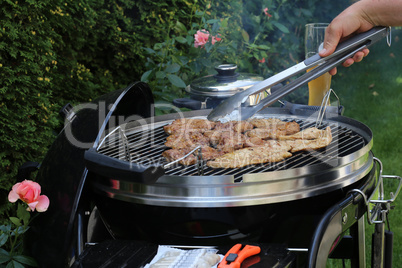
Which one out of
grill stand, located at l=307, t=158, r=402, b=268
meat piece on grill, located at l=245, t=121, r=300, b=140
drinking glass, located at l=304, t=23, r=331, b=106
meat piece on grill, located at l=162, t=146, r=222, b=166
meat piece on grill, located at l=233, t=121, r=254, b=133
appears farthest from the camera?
drinking glass, located at l=304, t=23, r=331, b=106

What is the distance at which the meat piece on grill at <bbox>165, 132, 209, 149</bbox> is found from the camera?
230 cm

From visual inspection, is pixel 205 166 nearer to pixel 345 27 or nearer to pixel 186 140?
pixel 186 140

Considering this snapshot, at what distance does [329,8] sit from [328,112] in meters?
4.00

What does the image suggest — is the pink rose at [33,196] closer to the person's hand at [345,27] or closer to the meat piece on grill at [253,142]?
the meat piece on grill at [253,142]

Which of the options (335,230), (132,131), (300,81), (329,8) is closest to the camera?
(335,230)

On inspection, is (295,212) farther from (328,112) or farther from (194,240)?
(328,112)

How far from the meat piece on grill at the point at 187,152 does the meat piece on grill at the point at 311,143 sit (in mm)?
344

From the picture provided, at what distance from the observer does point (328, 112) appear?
8.66 feet

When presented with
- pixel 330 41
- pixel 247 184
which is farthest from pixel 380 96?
pixel 247 184

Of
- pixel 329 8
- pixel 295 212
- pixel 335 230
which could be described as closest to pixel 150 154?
pixel 295 212

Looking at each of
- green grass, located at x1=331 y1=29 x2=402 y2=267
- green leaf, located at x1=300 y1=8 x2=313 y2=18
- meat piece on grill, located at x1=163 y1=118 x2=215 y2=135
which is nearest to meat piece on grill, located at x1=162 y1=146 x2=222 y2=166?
meat piece on grill, located at x1=163 y1=118 x2=215 y2=135

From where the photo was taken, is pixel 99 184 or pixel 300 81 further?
pixel 300 81

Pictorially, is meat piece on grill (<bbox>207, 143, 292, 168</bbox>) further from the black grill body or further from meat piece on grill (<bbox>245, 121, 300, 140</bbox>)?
meat piece on grill (<bbox>245, 121, 300, 140</bbox>)

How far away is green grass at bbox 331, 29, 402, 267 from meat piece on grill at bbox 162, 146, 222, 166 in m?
2.63
